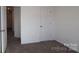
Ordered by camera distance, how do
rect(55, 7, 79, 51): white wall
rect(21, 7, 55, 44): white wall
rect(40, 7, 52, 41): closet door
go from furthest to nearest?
rect(40, 7, 52, 41): closet door
rect(21, 7, 55, 44): white wall
rect(55, 7, 79, 51): white wall

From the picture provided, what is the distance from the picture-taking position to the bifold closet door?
6539mm

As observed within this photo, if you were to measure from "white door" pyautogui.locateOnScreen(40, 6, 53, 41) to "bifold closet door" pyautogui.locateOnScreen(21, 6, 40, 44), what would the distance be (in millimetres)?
272

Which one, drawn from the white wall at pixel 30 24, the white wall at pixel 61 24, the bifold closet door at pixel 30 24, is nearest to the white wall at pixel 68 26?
the white wall at pixel 61 24

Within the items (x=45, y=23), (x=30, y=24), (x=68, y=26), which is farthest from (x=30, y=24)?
(x=68, y=26)

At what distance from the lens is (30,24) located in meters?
6.71

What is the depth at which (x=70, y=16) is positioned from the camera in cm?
561

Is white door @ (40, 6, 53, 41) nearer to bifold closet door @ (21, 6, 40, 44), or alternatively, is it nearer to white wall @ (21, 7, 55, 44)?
white wall @ (21, 7, 55, 44)

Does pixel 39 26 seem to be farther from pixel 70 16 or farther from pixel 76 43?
pixel 76 43

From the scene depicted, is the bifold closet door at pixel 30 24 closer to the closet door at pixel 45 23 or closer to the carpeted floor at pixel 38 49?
the closet door at pixel 45 23

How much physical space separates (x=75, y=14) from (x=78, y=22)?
15.8 inches

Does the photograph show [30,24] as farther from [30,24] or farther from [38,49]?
[38,49]

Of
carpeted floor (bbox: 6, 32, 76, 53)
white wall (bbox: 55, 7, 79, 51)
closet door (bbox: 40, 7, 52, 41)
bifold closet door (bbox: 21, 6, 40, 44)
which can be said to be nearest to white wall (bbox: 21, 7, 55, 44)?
bifold closet door (bbox: 21, 6, 40, 44)

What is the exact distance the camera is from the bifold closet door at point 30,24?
21.5 feet

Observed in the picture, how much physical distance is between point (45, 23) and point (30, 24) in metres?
0.95
